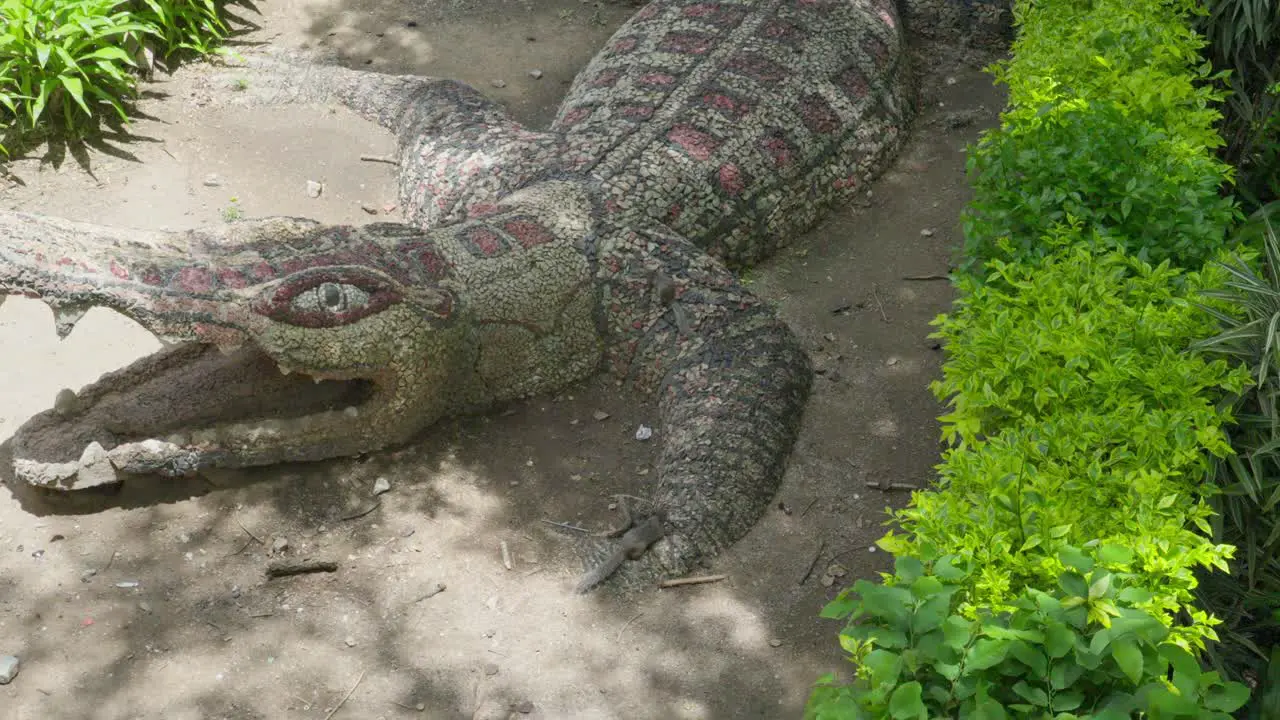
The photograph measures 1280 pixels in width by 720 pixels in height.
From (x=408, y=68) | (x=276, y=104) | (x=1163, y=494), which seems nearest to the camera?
(x=1163, y=494)

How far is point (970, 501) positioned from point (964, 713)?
0.68 meters

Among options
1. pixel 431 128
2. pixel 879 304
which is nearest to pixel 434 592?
pixel 879 304

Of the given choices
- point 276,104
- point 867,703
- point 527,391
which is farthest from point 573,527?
point 276,104

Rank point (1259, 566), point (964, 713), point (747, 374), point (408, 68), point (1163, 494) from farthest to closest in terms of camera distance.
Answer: point (408, 68) → point (747, 374) → point (1259, 566) → point (1163, 494) → point (964, 713)

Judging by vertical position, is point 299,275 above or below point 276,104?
above

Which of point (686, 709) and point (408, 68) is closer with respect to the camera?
point (686, 709)

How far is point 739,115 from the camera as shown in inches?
227

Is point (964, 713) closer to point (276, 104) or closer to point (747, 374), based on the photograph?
point (747, 374)

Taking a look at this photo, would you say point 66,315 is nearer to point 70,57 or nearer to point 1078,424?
point 70,57

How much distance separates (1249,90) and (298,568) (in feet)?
13.7

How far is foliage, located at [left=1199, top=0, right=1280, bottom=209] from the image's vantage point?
4684 millimetres

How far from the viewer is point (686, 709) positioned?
12.7 feet

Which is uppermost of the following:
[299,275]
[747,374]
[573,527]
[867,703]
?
[867,703]

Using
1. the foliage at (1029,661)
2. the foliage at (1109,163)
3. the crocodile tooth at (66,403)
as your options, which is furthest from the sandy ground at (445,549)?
the foliage at (1029,661)
